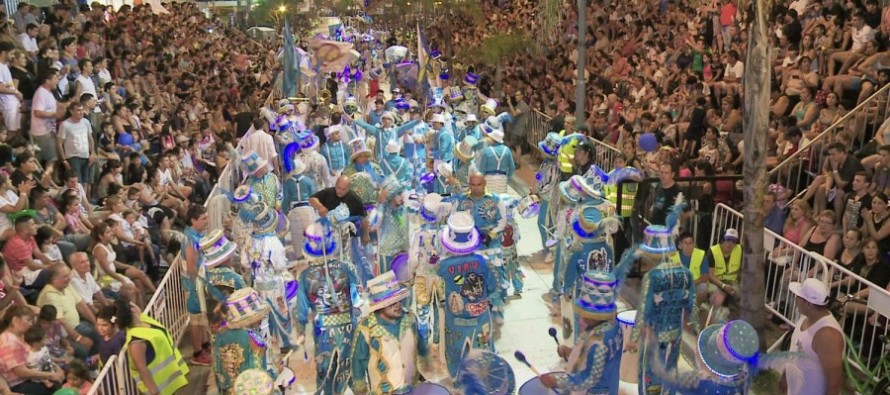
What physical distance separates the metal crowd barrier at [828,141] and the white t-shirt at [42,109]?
31.7 ft

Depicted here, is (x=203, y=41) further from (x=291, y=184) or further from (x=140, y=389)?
(x=140, y=389)

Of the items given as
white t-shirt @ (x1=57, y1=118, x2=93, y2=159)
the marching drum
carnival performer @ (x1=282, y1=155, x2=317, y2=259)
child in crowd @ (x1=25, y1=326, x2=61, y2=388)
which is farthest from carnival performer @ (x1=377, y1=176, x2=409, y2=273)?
white t-shirt @ (x1=57, y1=118, x2=93, y2=159)

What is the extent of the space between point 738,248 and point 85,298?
6289 millimetres

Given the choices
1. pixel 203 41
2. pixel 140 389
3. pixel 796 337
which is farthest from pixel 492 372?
pixel 203 41

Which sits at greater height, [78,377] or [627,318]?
[78,377]

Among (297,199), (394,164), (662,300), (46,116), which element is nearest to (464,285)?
(662,300)

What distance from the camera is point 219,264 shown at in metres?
7.02

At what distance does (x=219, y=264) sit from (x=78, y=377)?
5.64ft

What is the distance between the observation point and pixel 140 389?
6141 mm

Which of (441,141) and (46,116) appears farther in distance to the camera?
(441,141)

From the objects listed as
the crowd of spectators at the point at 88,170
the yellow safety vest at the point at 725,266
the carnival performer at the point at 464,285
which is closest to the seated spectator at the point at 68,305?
the crowd of spectators at the point at 88,170

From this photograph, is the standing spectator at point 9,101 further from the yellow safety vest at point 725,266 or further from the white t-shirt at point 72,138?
the yellow safety vest at point 725,266

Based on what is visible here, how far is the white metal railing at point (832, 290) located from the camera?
6617 millimetres

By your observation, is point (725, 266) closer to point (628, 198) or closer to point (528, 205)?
point (628, 198)
